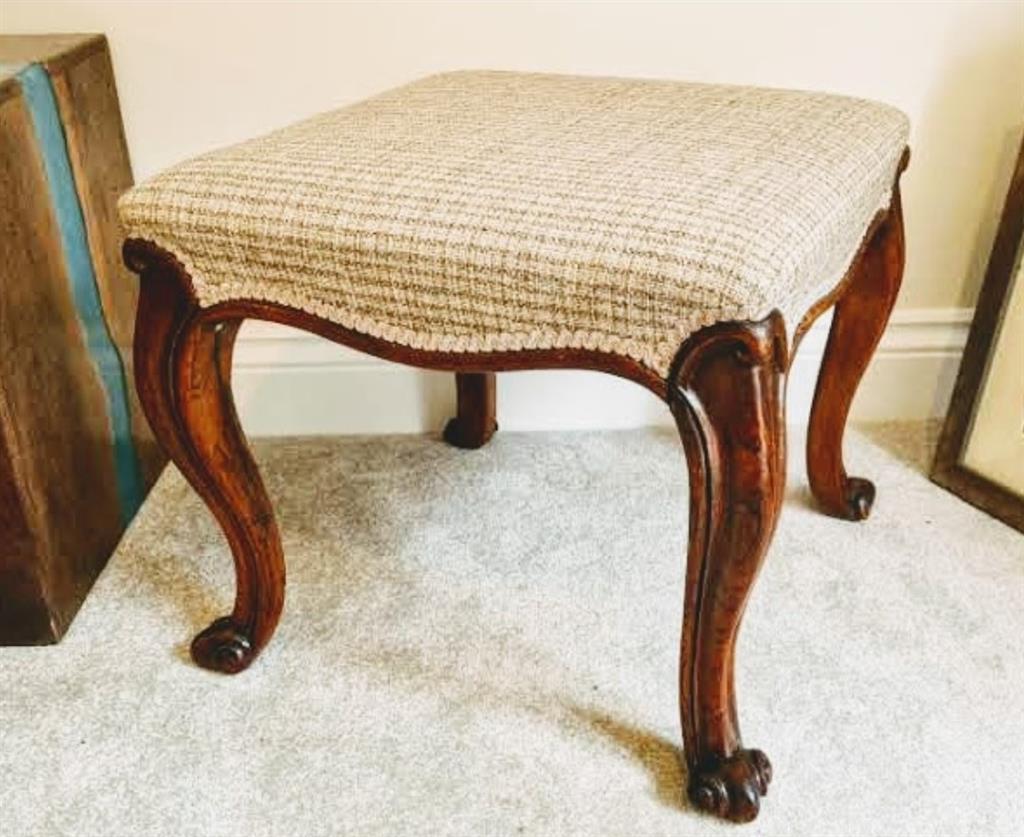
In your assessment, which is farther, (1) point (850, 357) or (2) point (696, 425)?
(1) point (850, 357)

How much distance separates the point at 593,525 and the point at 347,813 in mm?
398

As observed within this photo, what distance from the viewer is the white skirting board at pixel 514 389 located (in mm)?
1157

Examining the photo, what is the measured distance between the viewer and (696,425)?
59 centimetres

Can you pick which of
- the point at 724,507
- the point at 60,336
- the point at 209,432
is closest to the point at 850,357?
the point at 724,507

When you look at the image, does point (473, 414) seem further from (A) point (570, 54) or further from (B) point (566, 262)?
(B) point (566, 262)

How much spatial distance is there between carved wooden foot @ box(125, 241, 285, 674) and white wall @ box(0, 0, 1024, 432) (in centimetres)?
41

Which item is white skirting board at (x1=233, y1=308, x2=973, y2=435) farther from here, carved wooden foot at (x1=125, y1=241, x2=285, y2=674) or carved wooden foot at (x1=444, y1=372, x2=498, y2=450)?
carved wooden foot at (x1=125, y1=241, x2=285, y2=674)

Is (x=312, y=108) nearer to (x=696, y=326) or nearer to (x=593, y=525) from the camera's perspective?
(x=593, y=525)

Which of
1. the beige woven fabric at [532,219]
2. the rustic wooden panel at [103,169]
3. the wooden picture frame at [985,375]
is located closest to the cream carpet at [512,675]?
the wooden picture frame at [985,375]

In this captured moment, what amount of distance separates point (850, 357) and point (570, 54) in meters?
0.40

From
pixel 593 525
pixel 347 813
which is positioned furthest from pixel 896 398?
pixel 347 813

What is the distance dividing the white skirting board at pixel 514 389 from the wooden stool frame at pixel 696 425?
25 centimetres

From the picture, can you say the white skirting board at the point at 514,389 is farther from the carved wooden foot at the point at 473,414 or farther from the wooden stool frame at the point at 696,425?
the wooden stool frame at the point at 696,425

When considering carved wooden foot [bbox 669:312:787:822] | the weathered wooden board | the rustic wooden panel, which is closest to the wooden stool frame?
carved wooden foot [bbox 669:312:787:822]
